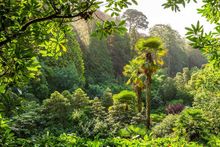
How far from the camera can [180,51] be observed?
5466 centimetres

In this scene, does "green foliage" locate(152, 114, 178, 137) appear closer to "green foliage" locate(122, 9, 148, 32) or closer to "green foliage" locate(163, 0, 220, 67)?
"green foliage" locate(163, 0, 220, 67)

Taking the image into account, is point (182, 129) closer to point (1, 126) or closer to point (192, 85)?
point (1, 126)

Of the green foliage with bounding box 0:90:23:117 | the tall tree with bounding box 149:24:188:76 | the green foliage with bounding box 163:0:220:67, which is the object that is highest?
the tall tree with bounding box 149:24:188:76

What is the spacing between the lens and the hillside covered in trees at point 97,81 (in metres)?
2.56

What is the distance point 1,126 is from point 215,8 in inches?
97.8

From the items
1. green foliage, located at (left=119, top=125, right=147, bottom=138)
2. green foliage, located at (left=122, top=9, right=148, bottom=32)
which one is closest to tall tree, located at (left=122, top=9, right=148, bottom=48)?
green foliage, located at (left=122, top=9, right=148, bottom=32)

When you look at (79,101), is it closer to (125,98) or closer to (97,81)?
(125,98)

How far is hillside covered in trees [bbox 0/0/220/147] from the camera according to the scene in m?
2.56


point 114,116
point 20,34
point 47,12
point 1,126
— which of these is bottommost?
point 114,116

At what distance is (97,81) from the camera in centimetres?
3584

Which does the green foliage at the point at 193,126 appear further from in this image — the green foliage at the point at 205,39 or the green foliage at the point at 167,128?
the green foliage at the point at 205,39

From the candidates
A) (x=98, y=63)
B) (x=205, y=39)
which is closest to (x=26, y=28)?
(x=205, y=39)

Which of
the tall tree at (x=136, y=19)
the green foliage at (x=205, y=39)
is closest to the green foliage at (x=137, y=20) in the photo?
the tall tree at (x=136, y=19)

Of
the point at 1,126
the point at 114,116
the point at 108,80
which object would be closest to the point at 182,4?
the point at 1,126
